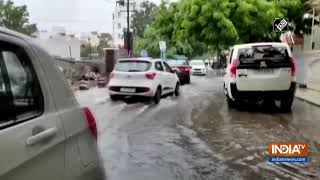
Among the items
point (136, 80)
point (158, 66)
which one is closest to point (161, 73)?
point (158, 66)

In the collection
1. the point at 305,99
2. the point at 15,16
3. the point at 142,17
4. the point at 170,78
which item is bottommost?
the point at 305,99

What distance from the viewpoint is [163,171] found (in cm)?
671

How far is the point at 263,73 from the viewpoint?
13.4 metres

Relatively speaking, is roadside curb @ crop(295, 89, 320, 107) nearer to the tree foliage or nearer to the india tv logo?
the india tv logo

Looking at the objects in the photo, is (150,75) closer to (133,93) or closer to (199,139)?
(133,93)

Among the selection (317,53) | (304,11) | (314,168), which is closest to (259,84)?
(314,168)

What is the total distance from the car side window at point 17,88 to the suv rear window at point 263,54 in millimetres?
11023

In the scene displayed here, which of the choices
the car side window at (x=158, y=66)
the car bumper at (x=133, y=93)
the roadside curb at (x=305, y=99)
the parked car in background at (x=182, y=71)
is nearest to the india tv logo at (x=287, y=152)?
the roadside curb at (x=305, y=99)

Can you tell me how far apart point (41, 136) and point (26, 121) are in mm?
119

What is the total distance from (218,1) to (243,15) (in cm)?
158

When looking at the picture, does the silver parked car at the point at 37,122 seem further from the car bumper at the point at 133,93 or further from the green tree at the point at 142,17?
the green tree at the point at 142,17

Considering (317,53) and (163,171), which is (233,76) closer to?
(163,171)

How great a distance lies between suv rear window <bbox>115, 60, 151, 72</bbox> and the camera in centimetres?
1633

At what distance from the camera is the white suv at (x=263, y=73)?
13328 mm
